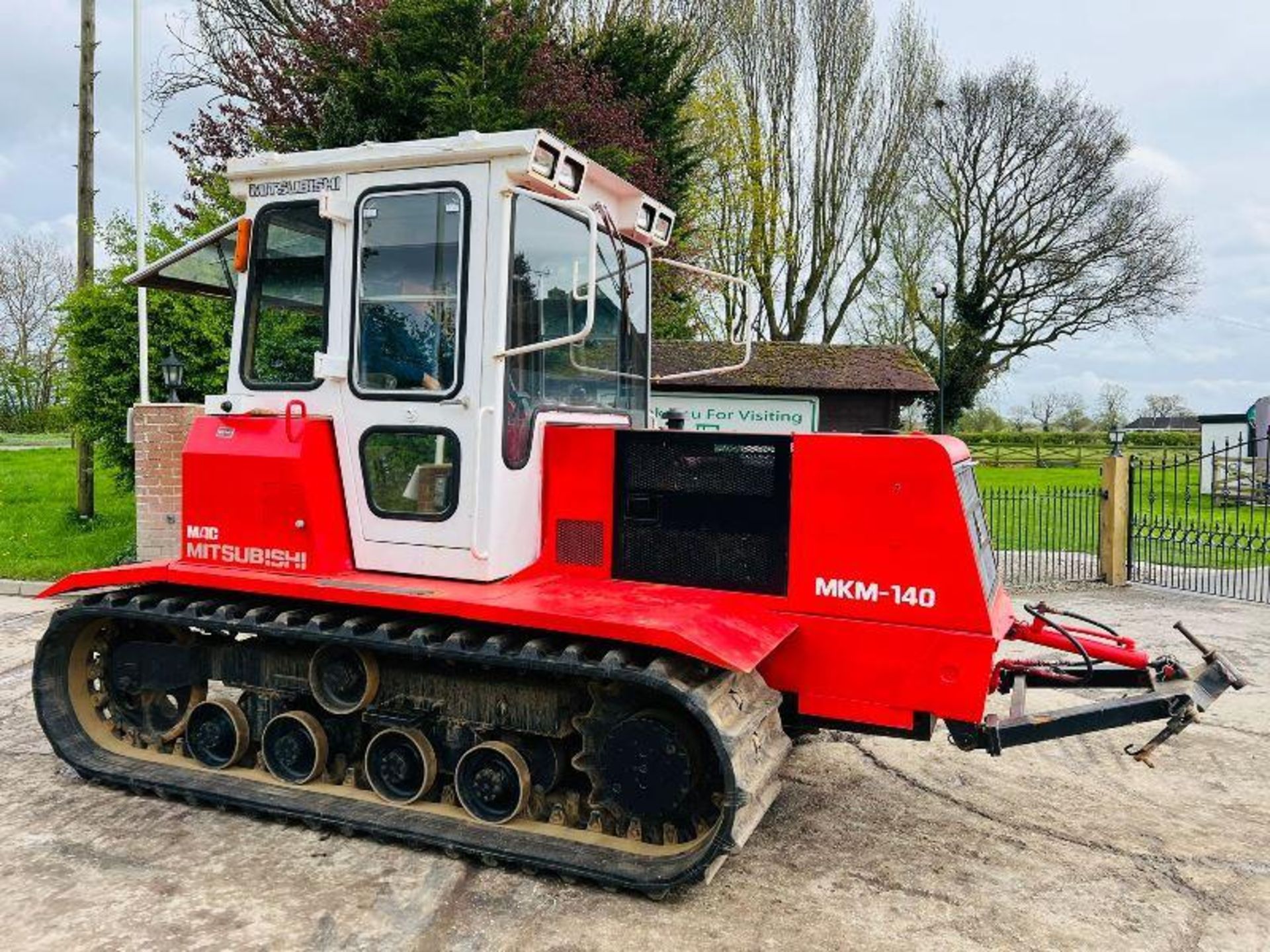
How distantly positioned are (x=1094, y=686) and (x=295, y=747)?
12.4 ft

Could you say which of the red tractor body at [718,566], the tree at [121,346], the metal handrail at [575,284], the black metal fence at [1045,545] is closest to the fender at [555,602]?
the red tractor body at [718,566]


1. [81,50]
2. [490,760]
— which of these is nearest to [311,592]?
[490,760]

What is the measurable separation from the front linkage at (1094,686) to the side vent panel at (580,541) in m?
1.71

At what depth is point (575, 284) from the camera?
473 centimetres

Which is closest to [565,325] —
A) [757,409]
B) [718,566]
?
[718,566]

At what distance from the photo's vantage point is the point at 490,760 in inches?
172

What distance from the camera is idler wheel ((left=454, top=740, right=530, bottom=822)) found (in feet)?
14.1

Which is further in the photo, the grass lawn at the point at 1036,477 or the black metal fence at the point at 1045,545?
the grass lawn at the point at 1036,477

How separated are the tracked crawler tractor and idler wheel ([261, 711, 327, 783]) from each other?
16mm

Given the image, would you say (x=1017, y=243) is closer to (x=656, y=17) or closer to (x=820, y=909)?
(x=656, y=17)

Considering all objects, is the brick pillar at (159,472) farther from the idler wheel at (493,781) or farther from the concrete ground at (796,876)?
the idler wheel at (493,781)

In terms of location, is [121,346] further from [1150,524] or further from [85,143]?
[1150,524]

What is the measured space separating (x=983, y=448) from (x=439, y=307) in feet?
109

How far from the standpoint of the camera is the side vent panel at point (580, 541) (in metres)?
4.55
